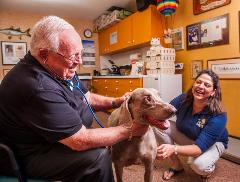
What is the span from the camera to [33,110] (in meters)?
0.92

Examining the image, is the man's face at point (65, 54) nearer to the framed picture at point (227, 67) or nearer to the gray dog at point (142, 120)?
the gray dog at point (142, 120)

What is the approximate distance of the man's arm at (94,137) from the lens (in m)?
0.95

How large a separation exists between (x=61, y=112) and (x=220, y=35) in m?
2.79

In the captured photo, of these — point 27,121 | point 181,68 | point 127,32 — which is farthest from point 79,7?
point 27,121

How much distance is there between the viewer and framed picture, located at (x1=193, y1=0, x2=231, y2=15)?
9.93ft

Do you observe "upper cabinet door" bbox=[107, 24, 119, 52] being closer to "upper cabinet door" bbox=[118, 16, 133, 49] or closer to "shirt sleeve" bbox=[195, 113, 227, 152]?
"upper cabinet door" bbox=[118, 16, 133, 49]

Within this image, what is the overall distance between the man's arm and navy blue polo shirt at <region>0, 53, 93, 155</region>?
0.09 ft

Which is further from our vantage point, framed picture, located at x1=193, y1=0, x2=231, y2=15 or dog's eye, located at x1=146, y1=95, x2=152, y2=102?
framed picture, located at x1=193, y1=0, x2=231, y2=15

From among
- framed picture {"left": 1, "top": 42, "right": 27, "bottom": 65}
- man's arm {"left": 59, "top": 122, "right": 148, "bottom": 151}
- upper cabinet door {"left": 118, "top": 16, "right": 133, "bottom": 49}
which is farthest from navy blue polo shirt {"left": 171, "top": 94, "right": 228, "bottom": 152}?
framed picture {"left": 1, "top": 42, "right": 27, "bottom": 65}

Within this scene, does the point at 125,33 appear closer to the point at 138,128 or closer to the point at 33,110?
the point at 138,128

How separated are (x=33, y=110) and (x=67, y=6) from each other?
438cm

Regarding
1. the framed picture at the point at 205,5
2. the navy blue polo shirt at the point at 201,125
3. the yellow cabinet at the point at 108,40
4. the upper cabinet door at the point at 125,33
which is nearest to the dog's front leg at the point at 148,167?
the navy blue polo shirt at the point at 201,125

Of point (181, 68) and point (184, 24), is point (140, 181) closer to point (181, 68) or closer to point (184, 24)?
point (181, 68)

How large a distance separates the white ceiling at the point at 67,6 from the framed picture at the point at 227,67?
7.77 ft
